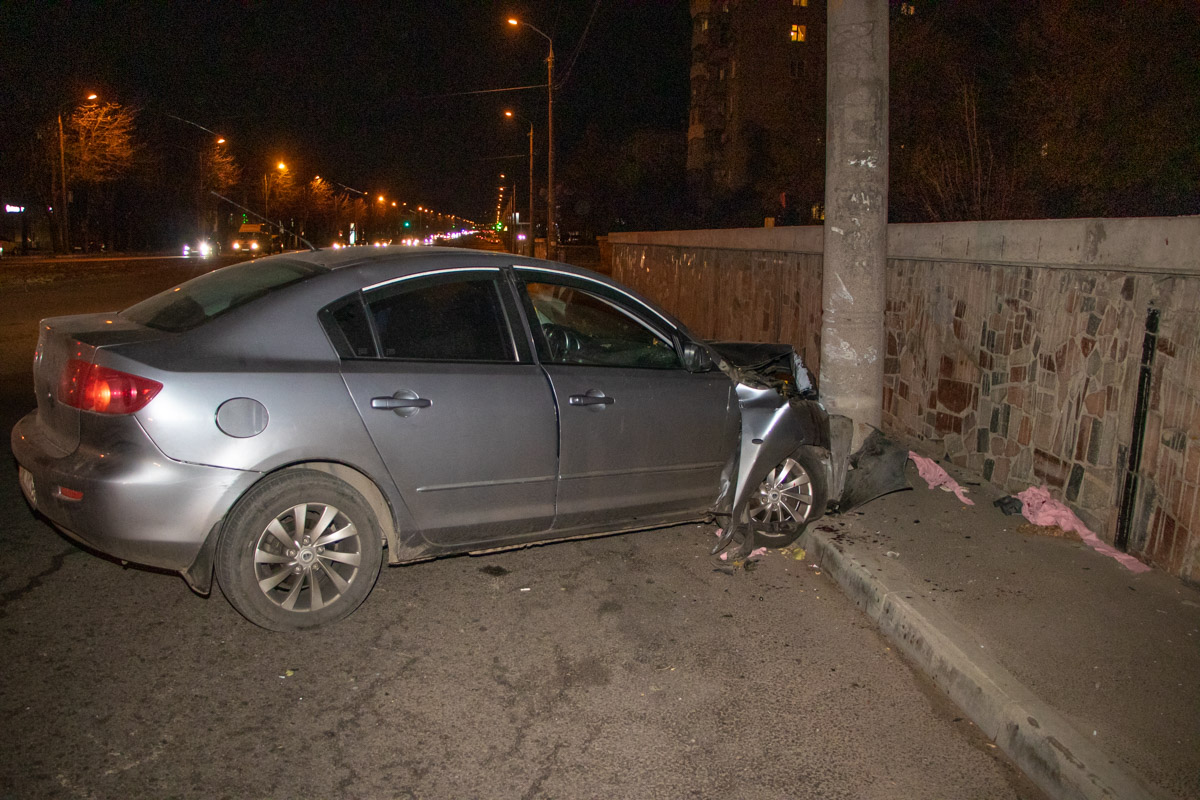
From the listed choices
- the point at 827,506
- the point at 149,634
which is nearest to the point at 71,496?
the point at 149,634

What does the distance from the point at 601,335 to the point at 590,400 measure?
71cm

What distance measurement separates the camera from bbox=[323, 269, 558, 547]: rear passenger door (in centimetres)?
437

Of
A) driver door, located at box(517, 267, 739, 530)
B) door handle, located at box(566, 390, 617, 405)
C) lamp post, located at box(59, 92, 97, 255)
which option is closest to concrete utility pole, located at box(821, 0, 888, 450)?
driver door, located at box(517, 267, 739, 530)

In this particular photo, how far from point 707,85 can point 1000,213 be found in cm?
5554

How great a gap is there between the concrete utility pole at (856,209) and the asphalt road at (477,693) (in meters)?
1.87

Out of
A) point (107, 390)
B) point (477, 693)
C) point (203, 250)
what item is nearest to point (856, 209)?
point (477, 693)

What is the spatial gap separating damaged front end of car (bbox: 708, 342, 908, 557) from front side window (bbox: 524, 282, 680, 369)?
398 mm

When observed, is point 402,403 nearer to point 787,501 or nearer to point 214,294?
point 214,294

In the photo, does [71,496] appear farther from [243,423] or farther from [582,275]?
[582,275]

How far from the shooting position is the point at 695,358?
5281 millimetres

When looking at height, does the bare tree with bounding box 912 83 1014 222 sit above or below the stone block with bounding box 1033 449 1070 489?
above

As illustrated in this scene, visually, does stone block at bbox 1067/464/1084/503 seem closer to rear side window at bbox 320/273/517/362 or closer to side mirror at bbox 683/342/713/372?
side mirror at bbox 683/342/713/372

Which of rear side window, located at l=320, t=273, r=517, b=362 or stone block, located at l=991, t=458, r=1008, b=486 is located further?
stone block, located at l=991, t=458, r=1008, b=486

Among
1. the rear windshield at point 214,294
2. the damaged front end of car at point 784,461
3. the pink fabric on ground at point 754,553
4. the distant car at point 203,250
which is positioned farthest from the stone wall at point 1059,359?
the distant car at point 203,250
